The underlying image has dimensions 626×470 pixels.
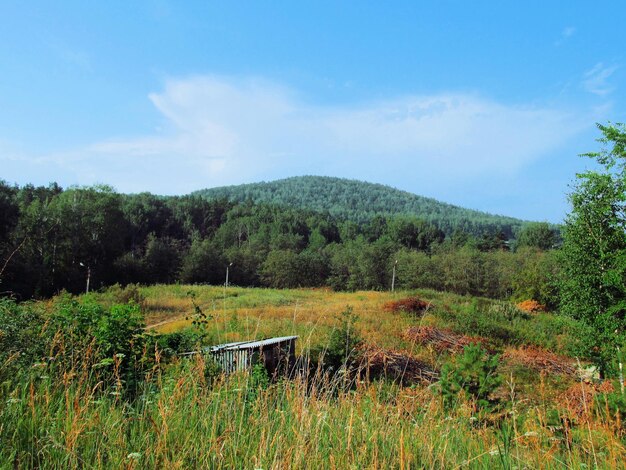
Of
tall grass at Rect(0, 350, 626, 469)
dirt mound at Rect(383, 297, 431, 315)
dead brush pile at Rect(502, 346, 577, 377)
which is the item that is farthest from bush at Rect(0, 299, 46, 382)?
dirt mound at Rect(383, 297, 431, 315)

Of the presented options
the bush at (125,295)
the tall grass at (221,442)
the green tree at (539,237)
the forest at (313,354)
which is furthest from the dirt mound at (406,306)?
the green tree at (539,237)

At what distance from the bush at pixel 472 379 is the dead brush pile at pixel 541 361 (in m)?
11.3

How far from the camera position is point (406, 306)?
22.6 meters

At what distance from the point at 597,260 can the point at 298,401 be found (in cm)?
1818

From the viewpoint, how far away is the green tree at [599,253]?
1639 cm

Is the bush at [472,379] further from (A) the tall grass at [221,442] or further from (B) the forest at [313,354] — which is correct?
(A) the tall grass at [221,442]

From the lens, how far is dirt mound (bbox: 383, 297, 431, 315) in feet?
73.2

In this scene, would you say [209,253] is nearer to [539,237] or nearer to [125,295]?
[125,295]

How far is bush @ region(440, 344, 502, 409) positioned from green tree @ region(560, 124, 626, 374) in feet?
43.5

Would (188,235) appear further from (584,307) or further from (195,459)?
(195,459)

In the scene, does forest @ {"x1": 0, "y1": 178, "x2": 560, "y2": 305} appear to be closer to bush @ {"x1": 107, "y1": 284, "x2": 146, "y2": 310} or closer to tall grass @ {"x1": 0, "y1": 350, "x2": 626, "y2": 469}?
bush @ {"x1": 107, "y1": 284, "x2": 146, "y2": 310}

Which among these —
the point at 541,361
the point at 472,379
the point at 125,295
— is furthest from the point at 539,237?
the point at 472,379

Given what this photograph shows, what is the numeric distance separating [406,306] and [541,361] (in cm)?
712

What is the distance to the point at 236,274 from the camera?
62.1 meters
